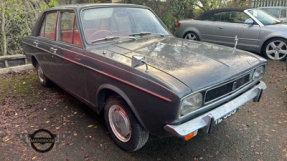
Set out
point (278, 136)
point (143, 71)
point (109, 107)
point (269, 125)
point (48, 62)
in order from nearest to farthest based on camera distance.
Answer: point (143, 71) → point (109, 107) → point (278, 136) → point (269, 125) → point (48, 62)

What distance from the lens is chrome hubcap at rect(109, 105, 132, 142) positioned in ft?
8.69

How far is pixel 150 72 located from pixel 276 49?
5.58m

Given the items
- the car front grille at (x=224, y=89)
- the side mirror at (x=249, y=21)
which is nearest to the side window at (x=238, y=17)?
the side mirror at (x=249, y=21)

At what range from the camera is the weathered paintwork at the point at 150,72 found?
6.93 ft

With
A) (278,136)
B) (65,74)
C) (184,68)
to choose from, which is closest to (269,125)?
(278,136)

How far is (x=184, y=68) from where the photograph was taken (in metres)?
2.37

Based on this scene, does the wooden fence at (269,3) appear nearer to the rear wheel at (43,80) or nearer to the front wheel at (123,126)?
the rear wheel at (43,80)

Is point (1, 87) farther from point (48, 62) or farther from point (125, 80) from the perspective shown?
point (125, 80)

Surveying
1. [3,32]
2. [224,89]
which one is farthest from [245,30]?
[3,32]

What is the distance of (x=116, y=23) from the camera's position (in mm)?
3383

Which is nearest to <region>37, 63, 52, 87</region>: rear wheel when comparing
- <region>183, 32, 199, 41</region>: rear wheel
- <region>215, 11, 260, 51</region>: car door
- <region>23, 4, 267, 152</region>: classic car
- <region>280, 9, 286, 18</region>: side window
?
<region>23, 4, 267, 152</region>: classic car

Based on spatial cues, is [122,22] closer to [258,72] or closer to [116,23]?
[116,23]

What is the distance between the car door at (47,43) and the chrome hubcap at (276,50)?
5.80 meters

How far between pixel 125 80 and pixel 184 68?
655 mm
